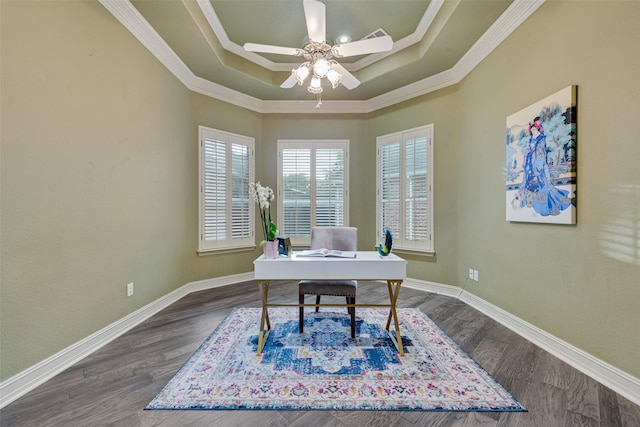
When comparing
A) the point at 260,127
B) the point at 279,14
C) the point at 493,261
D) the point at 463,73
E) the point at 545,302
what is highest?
the point at 279,14

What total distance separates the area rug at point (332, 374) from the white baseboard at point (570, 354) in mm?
717

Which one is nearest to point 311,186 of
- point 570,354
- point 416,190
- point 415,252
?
point 416,190

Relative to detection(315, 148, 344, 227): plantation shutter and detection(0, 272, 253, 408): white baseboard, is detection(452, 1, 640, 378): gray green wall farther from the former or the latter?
detection(0, 272, 253, 408): white baseboard

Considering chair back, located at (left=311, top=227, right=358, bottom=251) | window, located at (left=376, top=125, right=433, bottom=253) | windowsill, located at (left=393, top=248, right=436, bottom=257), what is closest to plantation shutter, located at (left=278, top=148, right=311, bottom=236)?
window, located at (left=376, top=125, right=433, bottom=253)

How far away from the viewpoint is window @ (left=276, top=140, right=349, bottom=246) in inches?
171

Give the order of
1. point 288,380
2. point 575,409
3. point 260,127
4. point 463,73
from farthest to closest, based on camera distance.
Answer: point 260,127 → point 463,73 → point 288,380 → point 575,409

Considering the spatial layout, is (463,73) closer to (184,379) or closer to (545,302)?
(545,302)

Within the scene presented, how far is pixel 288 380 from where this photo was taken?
172 cm

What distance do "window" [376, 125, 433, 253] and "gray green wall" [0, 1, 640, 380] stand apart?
440mm

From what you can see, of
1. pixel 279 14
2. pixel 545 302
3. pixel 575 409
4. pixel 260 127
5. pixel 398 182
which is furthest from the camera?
pixel 260 127

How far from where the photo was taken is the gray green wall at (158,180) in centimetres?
159

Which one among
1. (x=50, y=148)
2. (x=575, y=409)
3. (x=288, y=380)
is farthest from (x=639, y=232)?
(x=50, y=148)

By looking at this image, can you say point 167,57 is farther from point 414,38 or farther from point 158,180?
point 414,38

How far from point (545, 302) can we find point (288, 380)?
222 cm
